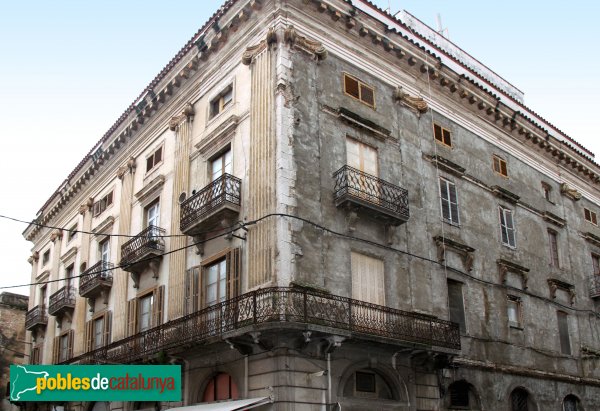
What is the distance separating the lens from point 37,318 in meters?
33.2

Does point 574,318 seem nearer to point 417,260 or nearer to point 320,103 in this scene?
point 417,260

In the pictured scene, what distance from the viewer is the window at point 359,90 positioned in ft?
69.8

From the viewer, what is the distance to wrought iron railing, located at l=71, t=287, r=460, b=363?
1655cm

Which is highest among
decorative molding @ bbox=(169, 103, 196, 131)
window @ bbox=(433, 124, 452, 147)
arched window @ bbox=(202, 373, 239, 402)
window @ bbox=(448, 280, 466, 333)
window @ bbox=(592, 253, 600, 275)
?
decorative molding @ bbox=(169, 103, 196, 131)

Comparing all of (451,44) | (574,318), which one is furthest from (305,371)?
(451,44)

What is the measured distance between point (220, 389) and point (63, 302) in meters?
Answer: 13.4

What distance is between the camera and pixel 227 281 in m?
18.9

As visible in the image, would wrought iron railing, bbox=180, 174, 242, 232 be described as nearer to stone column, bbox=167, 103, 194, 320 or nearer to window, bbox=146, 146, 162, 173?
stone column, bbox=167, 103, 194, 320

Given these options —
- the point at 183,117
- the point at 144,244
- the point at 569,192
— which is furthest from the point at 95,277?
the point at 569,192

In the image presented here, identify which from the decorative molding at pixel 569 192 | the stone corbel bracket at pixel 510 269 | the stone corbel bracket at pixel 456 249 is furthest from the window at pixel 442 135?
the decorative molding at pixel 569 192

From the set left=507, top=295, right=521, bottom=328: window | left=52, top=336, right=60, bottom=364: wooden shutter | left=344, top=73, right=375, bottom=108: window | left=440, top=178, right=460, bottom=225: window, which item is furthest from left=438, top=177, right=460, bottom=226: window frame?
left=52, top=336, right=60, bottom=364: wooden shutter

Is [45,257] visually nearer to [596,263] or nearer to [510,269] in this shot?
[510,269]

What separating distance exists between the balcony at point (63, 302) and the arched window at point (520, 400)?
1815cm

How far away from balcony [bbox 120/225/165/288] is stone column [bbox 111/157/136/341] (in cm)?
119
